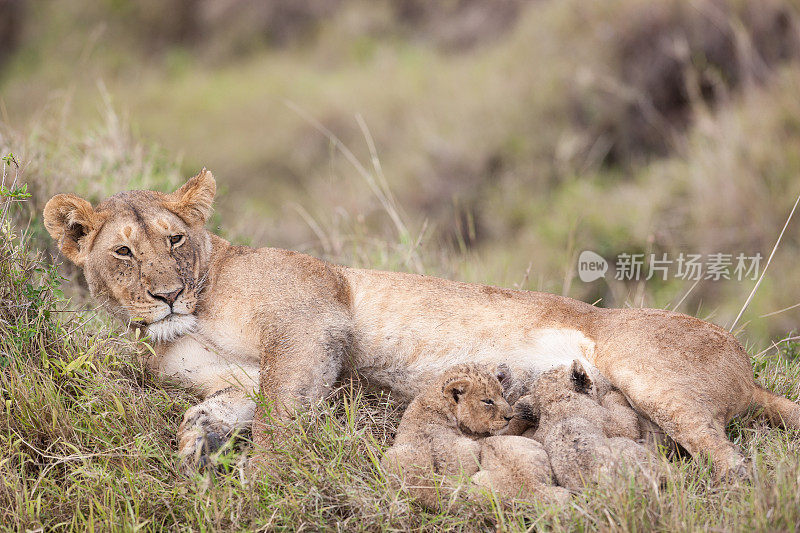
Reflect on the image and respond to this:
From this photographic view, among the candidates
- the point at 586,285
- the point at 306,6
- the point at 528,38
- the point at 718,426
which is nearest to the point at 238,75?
the point at 306,6

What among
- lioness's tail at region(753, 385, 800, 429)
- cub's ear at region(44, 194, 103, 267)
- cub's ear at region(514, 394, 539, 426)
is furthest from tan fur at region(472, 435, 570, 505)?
cub's ear at region(44, 194, 103, 267)

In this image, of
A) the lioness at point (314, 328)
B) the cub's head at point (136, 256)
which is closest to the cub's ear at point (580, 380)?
the lioness at point (314, 328)

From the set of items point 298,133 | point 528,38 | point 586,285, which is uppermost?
point 528,38

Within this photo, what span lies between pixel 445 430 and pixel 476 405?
187 mm

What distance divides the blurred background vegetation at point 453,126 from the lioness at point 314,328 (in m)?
1.36

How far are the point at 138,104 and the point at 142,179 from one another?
986 cm

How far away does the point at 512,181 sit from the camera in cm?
1127

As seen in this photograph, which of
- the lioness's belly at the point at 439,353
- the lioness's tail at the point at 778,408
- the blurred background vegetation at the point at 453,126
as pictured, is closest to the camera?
the lioness's tail at the point at 778,408

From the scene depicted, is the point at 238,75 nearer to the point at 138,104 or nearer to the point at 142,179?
the point at 138,104

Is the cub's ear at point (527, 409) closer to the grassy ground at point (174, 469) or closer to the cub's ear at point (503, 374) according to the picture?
the cub's ear at point (503, 374)

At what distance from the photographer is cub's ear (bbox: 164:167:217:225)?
409 cm

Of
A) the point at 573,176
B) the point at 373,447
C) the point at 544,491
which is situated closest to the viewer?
the point at 544,491

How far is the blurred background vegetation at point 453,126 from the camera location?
6895 mm

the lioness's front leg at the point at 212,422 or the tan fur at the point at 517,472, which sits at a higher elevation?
the tan fur at the point at 517,472
